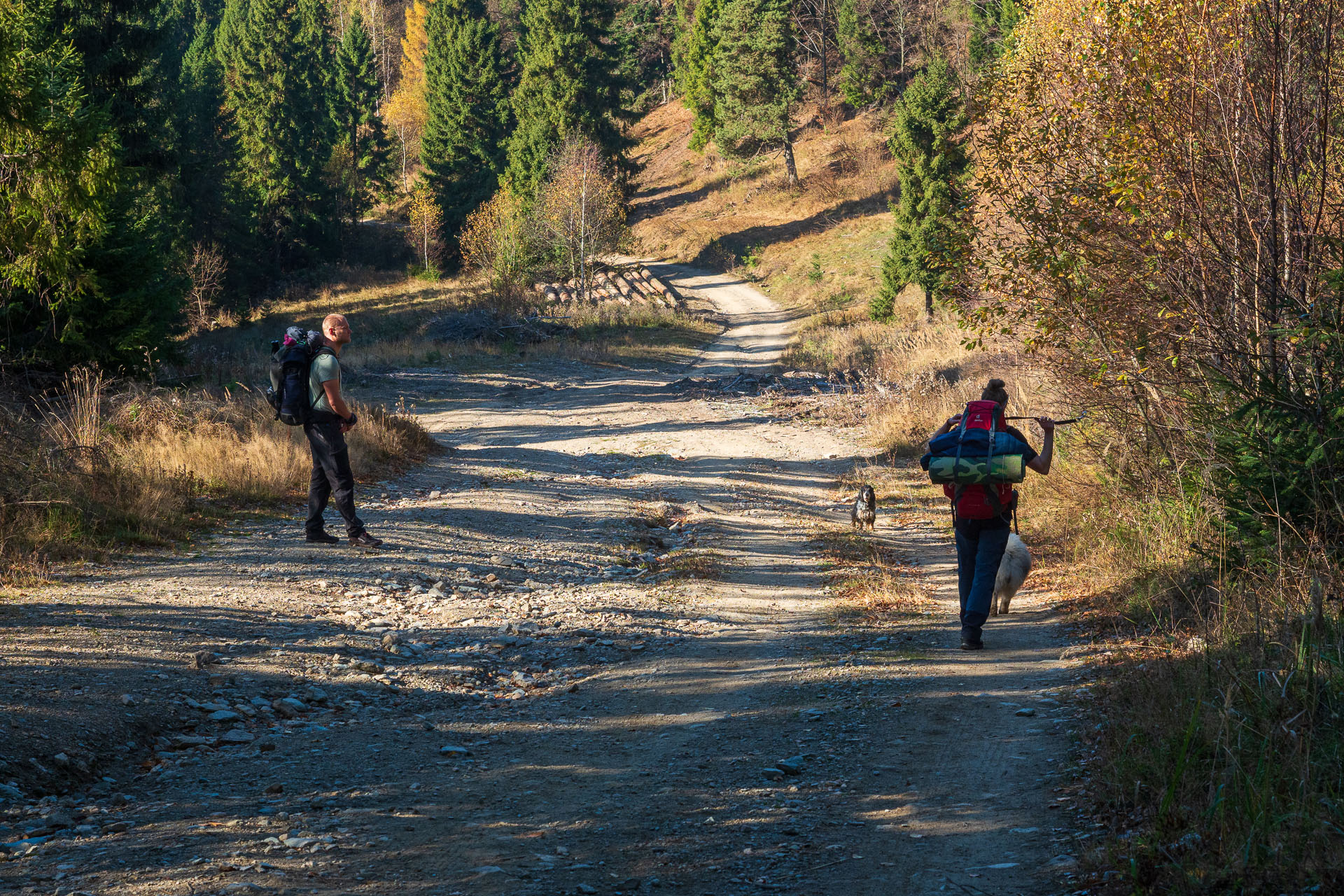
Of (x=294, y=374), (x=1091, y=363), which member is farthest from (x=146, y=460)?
(x=1091, y=363)

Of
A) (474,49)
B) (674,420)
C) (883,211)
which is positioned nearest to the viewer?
(674,420)

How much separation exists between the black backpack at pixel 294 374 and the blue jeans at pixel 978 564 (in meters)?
5.65

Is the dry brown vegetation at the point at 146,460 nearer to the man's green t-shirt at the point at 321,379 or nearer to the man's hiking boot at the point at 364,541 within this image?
the man's hiking boot at the point at 364,541

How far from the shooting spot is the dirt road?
3.87 metres

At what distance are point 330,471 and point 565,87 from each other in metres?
51.5

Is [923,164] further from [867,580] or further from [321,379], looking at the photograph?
[321,379]

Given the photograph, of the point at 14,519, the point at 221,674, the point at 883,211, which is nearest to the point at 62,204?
the point at 14,519

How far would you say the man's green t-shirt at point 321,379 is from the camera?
28.6 feet

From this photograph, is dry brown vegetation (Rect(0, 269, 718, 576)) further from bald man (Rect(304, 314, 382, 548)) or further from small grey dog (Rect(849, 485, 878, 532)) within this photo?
small grey dog (Rect(849, 485, 878, 532))

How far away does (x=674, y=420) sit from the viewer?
2117cm

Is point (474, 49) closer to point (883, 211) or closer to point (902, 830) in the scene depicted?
point (883, 211)

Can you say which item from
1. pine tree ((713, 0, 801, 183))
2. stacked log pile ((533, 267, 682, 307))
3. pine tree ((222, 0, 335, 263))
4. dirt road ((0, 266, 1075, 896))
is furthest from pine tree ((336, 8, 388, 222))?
dirt road ((0, 266, 1075, 896))

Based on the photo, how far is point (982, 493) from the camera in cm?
686

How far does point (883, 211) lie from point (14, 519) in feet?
188
